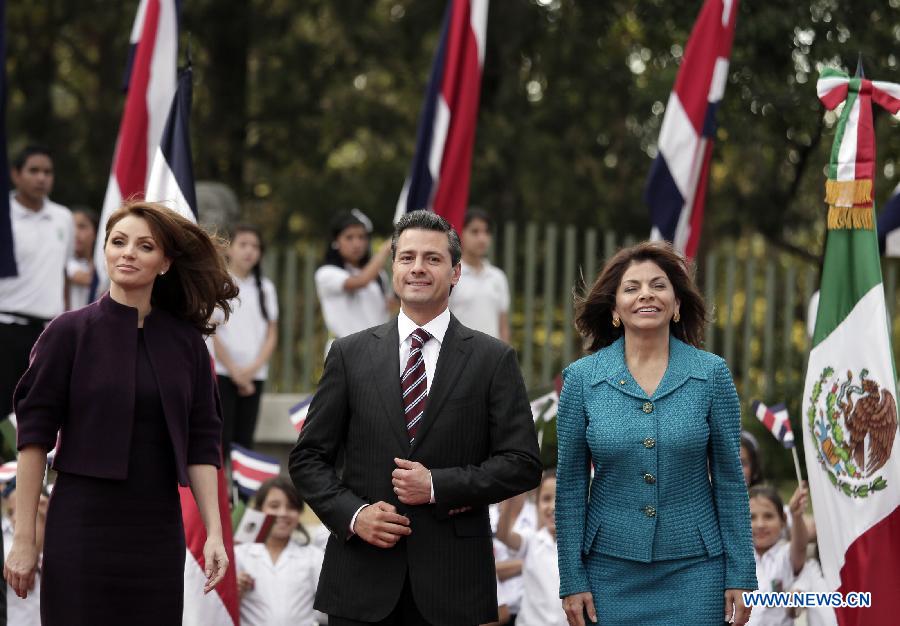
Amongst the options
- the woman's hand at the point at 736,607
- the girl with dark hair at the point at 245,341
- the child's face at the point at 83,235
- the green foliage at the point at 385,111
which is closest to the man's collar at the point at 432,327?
the woman's hand at the point at 736,607

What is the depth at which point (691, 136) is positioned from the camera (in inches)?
322

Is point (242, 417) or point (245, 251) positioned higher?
point (245, 251)

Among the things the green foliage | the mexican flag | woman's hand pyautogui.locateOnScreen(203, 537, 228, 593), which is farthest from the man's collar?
the green foliage

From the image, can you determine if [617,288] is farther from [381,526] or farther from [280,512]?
[280,512]

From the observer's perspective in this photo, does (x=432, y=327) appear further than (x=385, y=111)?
No

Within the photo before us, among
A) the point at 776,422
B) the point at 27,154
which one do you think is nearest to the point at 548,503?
the point at 776,422

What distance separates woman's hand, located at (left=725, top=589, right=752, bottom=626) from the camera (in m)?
4.47

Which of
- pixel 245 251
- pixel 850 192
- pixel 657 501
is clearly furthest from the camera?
pixel 245 251

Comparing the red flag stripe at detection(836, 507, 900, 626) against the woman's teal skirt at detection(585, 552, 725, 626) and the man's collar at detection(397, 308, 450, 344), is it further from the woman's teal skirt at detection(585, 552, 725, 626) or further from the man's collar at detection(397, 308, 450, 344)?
the man's collar at detection(397, 308, 450, 344)

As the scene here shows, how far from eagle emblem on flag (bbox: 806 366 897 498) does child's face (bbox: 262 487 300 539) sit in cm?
248

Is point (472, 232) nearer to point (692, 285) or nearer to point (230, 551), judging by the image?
point (230, 551)

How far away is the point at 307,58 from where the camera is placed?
56.7ft

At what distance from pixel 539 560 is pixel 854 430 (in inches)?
67.0

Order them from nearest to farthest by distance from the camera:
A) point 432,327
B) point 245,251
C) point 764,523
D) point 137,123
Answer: point 432,327
point 764,523
point 137,123
point 245,251
